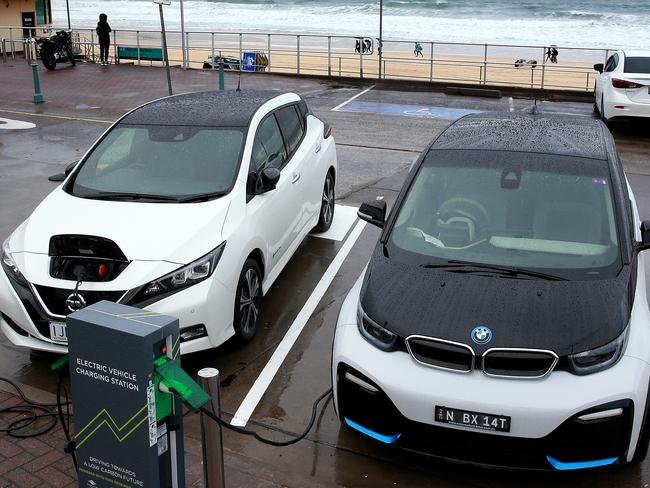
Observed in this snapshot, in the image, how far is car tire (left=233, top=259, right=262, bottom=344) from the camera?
5828mm

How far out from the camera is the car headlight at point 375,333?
14.4ft

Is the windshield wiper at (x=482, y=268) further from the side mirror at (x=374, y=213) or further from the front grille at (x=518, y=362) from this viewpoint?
the side mirror at (x=374, y=213)

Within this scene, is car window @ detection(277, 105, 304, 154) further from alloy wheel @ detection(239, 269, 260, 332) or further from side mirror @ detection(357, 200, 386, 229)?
side mirror @ detection(357, 200, 386, 229)

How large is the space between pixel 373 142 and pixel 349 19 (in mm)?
66764

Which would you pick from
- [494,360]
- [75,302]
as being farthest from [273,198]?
[494,360]

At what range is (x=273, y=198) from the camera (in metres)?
6.66

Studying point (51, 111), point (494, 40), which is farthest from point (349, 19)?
point (51, 111)

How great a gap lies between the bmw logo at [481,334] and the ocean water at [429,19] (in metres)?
58.2

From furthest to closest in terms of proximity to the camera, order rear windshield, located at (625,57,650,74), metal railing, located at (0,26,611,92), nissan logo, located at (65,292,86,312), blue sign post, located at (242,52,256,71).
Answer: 1. blue sign post, located at (242,52,256,71)
2. metal railing, located at (0,26,611,92)
3. rear windshield, located at (625,57,650,74)
4. nissan logo, located at (65,292,86,312)

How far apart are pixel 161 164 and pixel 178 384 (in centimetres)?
350

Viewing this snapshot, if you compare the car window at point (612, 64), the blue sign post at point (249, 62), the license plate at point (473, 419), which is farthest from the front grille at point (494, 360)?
the blue sign post at point (249, 62)

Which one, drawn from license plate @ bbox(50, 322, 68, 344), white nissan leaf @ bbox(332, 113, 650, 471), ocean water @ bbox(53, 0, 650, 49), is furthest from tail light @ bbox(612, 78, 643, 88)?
ocean water @ bbox(53, 0, 650, 49)

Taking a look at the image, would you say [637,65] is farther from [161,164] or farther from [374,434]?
[374,434]

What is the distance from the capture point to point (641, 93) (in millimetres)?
14383
